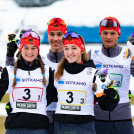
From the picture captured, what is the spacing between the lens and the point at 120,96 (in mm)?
3662

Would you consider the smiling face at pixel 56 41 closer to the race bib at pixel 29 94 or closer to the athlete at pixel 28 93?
the athlete at pixel 28 93

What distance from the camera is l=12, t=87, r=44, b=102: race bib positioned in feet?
10.1

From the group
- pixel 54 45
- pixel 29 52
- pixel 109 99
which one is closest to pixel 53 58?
pixel 54 45

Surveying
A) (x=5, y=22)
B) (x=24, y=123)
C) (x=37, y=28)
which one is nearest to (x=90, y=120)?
(x=24, y=123)

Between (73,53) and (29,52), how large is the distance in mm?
515

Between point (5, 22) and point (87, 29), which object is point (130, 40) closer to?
point (87, 29)

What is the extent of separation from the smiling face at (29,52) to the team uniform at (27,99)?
0.07 metres

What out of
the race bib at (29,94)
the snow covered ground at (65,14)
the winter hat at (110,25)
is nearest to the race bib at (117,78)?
the winter hat at (110,25)

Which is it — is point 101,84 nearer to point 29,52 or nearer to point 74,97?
point 74,97

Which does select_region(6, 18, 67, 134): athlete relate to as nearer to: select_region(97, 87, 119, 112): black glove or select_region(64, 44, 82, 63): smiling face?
select_region(64, 44, 82, 63): smiling face

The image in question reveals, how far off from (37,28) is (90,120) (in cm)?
1257

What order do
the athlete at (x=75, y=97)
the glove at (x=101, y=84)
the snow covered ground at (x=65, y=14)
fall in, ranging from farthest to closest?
the snow covered ground at (x=65, y=14) → the athlete at (x=75, y=97) → the glove at (x=101, y=84)

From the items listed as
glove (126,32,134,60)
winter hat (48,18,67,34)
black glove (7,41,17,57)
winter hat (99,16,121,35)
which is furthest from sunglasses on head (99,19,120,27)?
black glove (7,41,17,57)

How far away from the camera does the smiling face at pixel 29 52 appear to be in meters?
3.23
